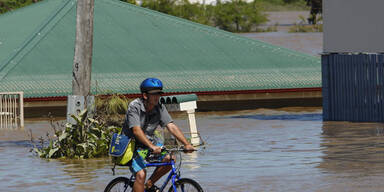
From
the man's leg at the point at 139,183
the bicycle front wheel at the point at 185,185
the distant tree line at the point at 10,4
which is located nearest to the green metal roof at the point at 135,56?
the distant tree line at the point at 10,4

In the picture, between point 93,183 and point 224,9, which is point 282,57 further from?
point 224,9

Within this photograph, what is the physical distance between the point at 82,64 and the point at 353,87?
37.9 ft

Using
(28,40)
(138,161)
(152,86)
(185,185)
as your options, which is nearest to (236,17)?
(28,40)

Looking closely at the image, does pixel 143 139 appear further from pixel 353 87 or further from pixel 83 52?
pixel 353 87

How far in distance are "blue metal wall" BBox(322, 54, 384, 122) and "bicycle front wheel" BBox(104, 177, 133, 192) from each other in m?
18.4

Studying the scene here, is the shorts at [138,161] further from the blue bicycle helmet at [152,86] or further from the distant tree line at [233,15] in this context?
the distant tree line at [233,15]

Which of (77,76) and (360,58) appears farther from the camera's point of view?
(360,58)

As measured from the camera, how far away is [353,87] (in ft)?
96.9

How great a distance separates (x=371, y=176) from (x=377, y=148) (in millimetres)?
5043

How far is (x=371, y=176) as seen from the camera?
50.3ft

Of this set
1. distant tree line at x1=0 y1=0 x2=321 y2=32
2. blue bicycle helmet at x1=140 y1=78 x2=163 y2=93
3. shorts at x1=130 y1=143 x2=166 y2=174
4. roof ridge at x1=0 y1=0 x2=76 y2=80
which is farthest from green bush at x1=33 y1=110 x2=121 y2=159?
distant tree line at x1=0 y1=0 x2=321 y2=32

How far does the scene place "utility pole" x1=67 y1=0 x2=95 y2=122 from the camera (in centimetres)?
2064

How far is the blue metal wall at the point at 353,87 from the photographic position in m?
28.9

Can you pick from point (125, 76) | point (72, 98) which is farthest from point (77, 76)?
point (125, 76)
